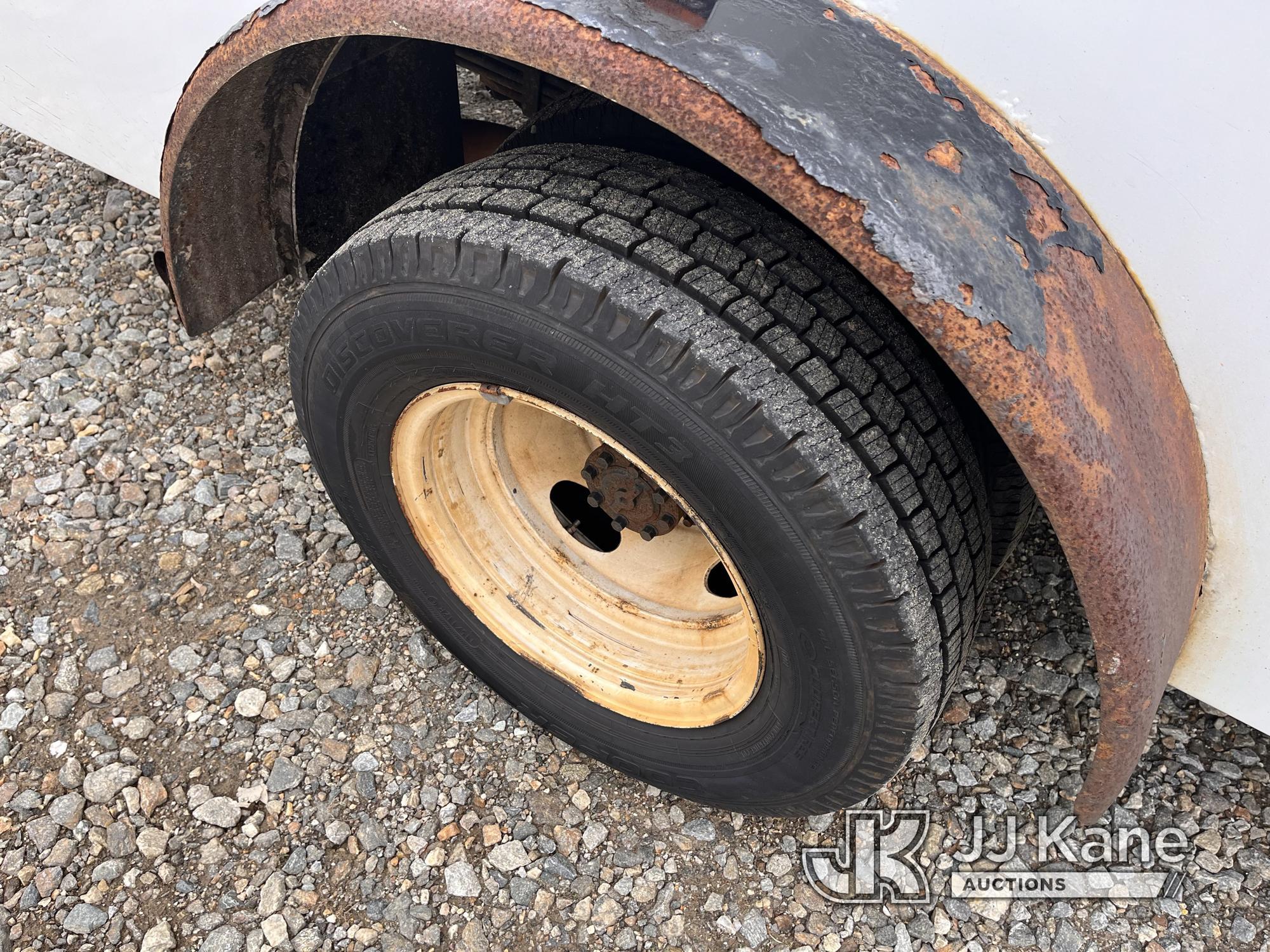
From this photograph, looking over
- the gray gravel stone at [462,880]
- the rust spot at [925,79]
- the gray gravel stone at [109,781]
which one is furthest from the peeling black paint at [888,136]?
the gray gravel stone at [109,781]

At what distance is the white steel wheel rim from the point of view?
1.77 m

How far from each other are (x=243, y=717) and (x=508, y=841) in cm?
63

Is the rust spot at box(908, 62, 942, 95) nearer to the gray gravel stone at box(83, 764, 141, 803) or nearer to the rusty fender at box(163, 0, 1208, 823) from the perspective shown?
the rusty fender at box(163, 0, 1208, 823)

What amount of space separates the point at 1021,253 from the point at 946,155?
0.14 metres

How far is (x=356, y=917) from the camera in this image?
1818 mm

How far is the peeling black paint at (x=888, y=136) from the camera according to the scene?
1070mm

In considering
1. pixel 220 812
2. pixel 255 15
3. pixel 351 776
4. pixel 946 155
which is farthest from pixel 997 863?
pixel 255 15

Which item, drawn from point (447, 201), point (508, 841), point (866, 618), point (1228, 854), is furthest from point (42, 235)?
point (1228, 854)

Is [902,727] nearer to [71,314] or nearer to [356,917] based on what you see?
[356,917]

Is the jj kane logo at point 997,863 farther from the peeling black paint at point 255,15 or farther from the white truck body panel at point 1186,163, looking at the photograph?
the peeling black paint at point 255,15

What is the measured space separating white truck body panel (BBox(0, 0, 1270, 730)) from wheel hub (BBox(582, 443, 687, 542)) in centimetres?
83

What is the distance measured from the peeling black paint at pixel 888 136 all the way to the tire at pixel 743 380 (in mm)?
259

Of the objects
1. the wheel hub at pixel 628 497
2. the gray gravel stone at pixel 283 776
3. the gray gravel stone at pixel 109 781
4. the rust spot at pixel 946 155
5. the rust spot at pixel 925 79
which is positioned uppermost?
the rust spot at pixel 925 79

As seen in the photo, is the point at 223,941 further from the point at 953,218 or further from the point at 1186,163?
the point at 1186,163
